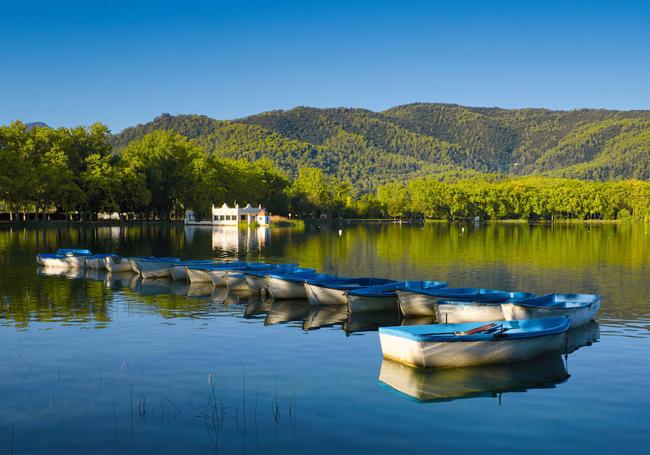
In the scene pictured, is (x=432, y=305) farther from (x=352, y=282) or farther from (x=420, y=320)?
(x=352, y=282)

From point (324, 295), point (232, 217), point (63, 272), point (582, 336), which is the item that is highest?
point (232, 217)

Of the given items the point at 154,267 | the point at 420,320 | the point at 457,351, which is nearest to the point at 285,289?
the point at 420,320

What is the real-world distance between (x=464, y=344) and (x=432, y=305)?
31.4ft

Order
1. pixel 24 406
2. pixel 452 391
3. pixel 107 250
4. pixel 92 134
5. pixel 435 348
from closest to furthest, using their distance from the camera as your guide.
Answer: pixel 24 406 → pixel 452 391 → pixel 435 348 → pixel 107 250 → pixel 92 134

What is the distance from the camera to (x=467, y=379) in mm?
19234

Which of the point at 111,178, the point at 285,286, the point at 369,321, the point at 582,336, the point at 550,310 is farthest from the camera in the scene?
→ the point at 111,178

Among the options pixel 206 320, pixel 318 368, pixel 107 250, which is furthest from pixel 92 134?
pixel 318 368

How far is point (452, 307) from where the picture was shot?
26.4 m

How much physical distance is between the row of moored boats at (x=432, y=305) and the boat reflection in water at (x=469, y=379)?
0.28m

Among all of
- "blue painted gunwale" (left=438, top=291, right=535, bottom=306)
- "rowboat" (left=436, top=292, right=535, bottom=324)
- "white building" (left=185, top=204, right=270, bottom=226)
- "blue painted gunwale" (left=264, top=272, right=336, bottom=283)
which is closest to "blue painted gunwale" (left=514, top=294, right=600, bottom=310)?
"blue painted gunwale" (left=438, top=291, right=535, bottom=306)

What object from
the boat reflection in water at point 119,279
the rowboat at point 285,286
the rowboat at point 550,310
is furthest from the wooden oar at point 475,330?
the boat reflection in water at point 119,279

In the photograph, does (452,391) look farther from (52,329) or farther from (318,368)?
(52,329)

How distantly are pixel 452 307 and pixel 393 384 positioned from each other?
8.50 meters

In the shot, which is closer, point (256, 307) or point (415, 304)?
point (415, 304)
